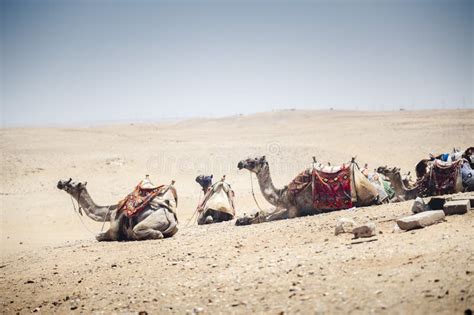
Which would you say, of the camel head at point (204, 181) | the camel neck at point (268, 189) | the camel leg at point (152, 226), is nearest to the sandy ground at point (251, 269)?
the camel leg at point (152, 226)

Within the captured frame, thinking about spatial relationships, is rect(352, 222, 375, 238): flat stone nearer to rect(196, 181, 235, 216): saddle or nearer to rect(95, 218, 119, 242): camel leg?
rect(95, 218, 119, 242): camel leg

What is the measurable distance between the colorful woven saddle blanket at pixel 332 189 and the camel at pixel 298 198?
0.31 feet

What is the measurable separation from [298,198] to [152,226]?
3588 millimetres

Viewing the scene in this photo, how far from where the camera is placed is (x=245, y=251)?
8445 mm

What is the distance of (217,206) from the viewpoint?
1323cm

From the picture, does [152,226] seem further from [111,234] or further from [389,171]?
[389,171]

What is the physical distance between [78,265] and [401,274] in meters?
6.17

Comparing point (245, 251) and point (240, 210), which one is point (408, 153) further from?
point (245, 251)

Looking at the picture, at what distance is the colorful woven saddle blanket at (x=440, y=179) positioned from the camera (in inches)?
481

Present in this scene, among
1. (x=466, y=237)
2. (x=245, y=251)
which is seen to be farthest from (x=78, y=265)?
(x=466, y=237)

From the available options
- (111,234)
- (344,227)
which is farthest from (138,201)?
(344,227)

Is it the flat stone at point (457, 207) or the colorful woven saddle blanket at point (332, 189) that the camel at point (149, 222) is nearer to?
the colorful woven saddle blanket at point (332, 189)
